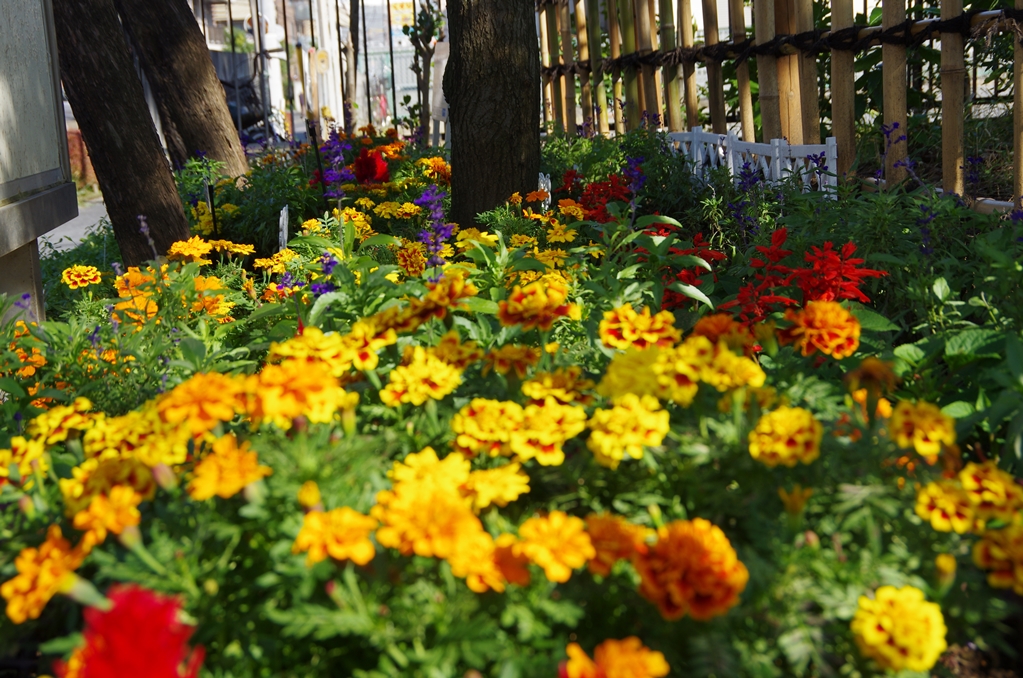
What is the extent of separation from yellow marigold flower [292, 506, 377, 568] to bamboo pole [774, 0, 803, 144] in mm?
4425

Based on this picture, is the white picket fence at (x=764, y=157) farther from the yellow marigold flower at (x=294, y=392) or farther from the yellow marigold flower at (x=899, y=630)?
the yellow marigold flower at (x=294, y=392)

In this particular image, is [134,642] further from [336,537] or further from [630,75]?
[630,75]

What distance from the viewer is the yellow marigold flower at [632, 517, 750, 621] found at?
4.04ft

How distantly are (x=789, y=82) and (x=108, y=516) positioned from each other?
464cm

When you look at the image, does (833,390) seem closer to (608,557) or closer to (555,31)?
(608,557)

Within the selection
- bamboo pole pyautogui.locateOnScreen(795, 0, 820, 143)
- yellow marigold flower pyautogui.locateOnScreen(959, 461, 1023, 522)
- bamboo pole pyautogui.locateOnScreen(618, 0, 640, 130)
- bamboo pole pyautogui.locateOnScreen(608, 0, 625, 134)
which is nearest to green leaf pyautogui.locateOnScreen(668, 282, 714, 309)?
yellow marigold flower pyautogui.locateOnScreen(959, 461, 1023, 522)

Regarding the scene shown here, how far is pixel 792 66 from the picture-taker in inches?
200

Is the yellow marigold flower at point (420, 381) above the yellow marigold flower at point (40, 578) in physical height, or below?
above

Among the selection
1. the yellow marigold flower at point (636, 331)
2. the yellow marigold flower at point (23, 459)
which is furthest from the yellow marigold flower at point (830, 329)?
the yellow marigold flower at point (23, 459)

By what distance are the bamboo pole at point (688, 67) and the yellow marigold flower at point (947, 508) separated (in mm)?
5191

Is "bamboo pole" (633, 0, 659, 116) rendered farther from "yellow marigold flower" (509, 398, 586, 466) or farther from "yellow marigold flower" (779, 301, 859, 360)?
"yellow marigold flower" (509, 398, 586, 466)

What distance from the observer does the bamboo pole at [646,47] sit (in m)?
6.92

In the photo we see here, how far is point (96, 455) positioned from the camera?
1774 mm

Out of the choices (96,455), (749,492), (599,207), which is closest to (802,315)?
(749,492)
